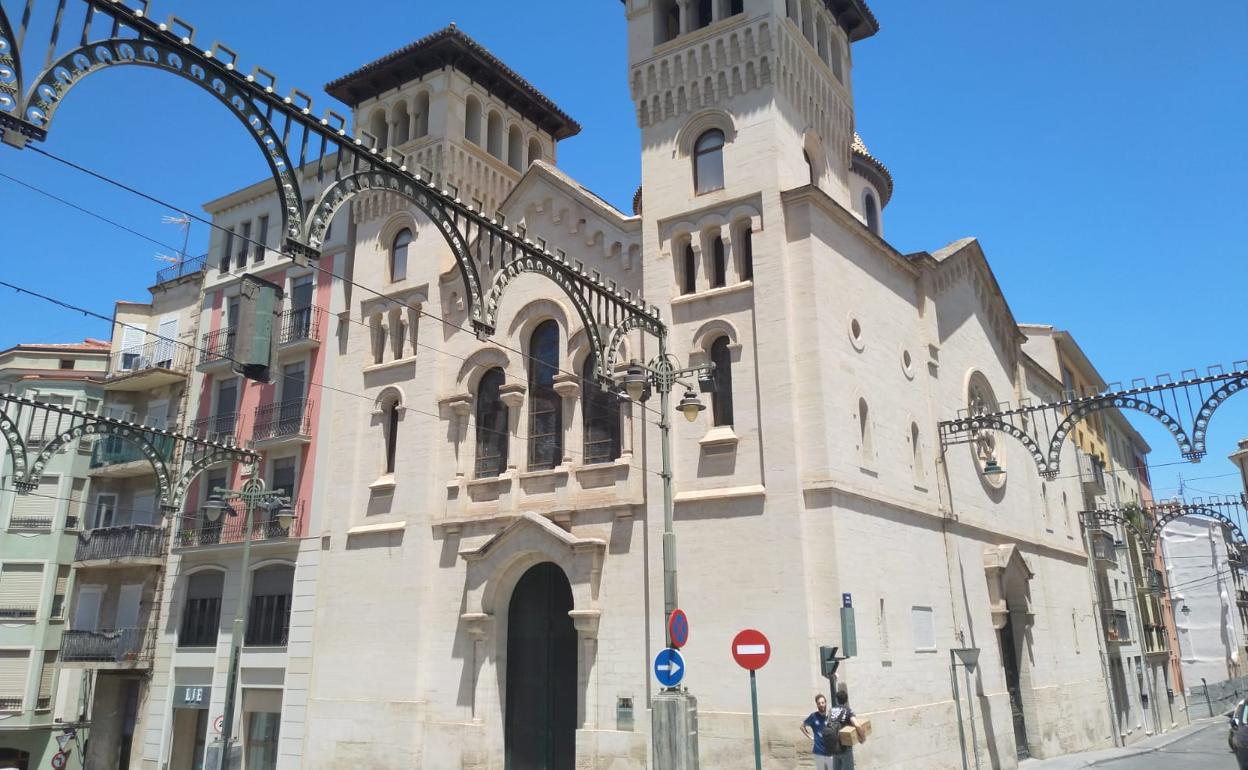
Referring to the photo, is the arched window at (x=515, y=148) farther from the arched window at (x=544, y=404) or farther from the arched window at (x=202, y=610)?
the arched window at (x=202, y=610)

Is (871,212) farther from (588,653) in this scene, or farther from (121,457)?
(121,457)

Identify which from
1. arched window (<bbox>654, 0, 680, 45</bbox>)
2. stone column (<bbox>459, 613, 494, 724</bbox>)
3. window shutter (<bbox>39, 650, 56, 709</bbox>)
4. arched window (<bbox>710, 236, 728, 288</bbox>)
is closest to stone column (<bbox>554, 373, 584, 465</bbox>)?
arched window (<bbox>710, 236, 728, 288</bbox>)

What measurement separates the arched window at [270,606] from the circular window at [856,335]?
55.1 feet

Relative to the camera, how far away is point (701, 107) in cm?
2247

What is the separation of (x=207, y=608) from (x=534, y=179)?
644 inches

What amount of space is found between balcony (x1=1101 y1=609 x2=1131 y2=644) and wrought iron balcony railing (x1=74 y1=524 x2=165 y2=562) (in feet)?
109

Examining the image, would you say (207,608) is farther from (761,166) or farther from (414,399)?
(761,166)

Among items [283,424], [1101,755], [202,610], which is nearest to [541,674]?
[283,424]

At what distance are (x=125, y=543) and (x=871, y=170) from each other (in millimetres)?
27116

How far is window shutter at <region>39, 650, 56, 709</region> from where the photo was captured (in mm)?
30453

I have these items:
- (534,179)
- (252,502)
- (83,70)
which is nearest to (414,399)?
(252,502)

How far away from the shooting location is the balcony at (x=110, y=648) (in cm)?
2869

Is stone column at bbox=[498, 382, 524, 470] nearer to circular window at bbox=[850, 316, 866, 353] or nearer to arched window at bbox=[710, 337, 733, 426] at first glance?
arched window at bbox=[710, 337, 733, 426]

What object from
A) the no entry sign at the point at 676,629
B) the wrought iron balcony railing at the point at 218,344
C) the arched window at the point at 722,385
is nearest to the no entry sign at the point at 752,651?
the no entry sign at the point at 676,629
